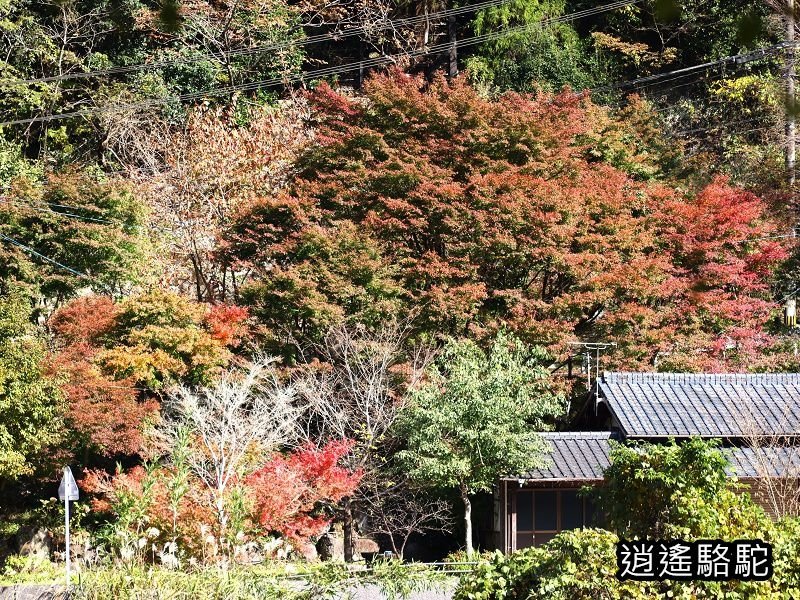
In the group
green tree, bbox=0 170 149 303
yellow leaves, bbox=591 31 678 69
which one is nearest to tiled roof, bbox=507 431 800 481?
green tree, bbox=0 170 149 303

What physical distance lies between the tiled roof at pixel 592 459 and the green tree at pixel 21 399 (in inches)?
252

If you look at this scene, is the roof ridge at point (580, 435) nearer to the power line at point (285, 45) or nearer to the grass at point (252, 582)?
the grass at point (252, 582)

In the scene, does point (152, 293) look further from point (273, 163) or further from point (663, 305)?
point (663, 305)

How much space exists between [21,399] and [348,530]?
4.85m

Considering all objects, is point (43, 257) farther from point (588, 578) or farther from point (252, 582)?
point (588, 578)

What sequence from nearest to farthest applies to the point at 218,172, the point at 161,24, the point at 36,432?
1. the point at 161,24
2. the point at 36,432
3. the point at 218,172

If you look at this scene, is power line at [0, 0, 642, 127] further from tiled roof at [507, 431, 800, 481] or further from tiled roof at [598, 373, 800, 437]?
tiled roof at [507, 431, 800, 481]

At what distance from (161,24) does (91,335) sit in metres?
13.8

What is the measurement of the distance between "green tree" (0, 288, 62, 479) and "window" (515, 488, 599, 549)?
21.9ft

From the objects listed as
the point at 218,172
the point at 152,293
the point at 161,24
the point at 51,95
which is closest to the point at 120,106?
the point at 51,95

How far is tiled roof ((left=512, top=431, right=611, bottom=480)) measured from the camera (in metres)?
13.2

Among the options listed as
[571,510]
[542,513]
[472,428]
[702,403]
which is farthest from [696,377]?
[472,428]

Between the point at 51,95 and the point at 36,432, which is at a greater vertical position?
the point at 51,95

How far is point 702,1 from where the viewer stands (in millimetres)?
20484
